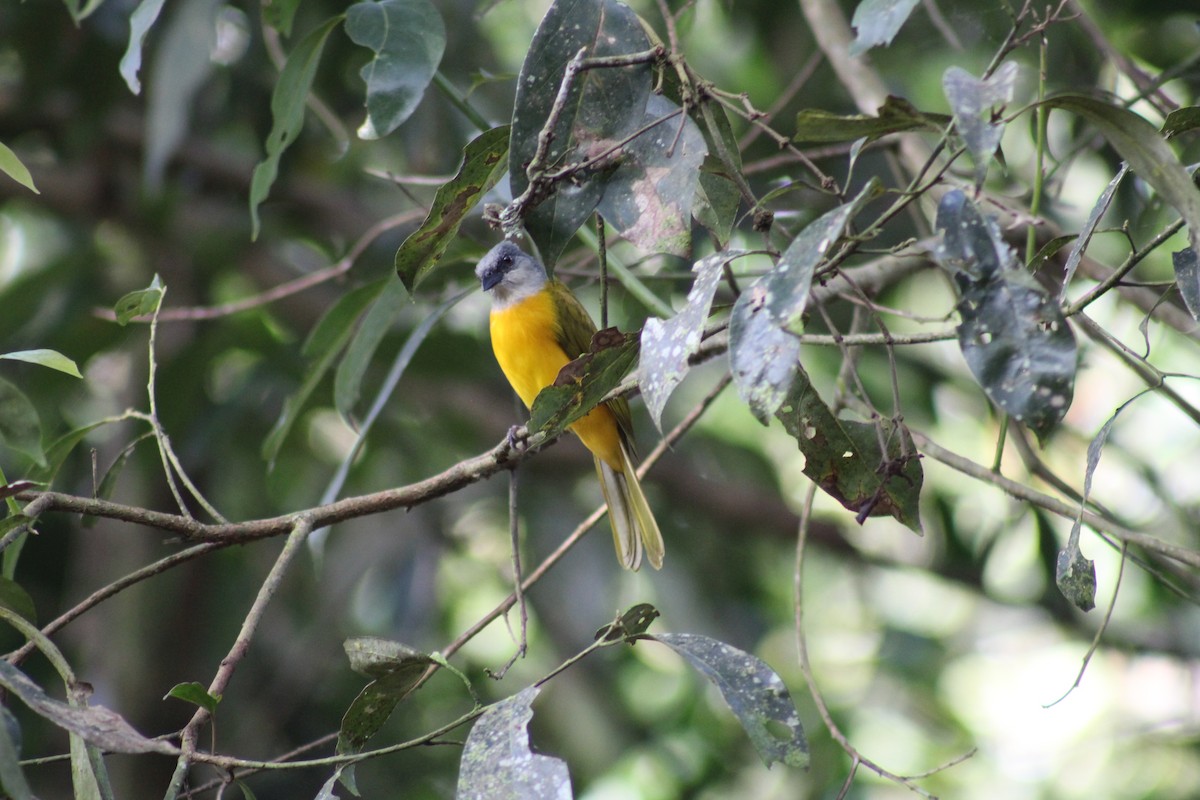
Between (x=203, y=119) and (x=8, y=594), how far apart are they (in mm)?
3504

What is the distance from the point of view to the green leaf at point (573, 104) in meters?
1.64

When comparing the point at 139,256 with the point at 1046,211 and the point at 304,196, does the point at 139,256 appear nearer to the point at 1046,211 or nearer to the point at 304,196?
the point at 304,196

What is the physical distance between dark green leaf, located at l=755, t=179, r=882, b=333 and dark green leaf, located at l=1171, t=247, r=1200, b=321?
577mm

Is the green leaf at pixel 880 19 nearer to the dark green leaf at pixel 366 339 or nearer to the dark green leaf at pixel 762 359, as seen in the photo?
the dark green leaf at pixel 762 359

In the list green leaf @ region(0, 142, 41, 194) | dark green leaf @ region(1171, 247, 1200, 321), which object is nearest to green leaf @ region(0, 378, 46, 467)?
green leaf @ region(0, 142, 41, 194)

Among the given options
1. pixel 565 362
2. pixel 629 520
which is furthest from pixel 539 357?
pixel 629 520

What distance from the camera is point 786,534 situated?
502cm

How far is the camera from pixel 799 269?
1.21m

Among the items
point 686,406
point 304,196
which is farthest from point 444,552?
point 304,196

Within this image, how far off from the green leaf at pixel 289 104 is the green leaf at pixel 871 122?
1.18 m

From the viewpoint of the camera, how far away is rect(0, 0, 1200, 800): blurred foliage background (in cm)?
442

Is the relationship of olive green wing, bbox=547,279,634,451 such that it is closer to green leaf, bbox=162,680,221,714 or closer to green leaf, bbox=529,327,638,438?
green leaf, bbox=529,327,638,438

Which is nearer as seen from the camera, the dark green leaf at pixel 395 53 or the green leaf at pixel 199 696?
the green leaf at pixel 199 696

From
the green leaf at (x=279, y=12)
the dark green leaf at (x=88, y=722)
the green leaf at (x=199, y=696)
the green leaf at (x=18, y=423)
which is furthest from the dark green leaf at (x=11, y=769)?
the green leaf at (x=279, y=12)
